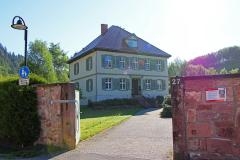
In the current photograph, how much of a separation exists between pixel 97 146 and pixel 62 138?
1.20 meters

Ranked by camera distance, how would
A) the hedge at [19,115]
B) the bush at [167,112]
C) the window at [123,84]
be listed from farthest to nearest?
the window at [123,84]
the bush at [167,112]
the hedge at [19,115]

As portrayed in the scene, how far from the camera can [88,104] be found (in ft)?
146

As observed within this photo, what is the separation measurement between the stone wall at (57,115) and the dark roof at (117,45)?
101 ft

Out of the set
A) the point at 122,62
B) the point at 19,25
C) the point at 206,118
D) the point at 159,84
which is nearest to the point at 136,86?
the point at 159,84

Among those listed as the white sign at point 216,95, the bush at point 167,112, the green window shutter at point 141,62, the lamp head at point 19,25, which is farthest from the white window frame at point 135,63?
the white sign at point 216,95

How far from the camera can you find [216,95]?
369 inches

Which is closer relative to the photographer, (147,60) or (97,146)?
(97,146)

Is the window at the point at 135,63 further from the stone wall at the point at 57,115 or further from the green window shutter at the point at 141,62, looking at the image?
the stone wall at the point at 57,115

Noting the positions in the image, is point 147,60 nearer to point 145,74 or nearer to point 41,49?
point 145,74

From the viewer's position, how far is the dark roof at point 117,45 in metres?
45.5

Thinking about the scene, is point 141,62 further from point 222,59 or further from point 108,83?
point 222,59

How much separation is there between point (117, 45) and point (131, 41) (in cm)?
236

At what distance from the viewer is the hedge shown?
13375 mm

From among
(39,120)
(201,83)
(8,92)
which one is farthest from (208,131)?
(8,92)
